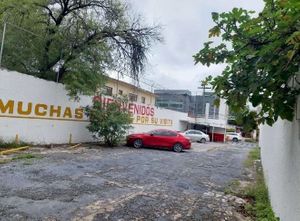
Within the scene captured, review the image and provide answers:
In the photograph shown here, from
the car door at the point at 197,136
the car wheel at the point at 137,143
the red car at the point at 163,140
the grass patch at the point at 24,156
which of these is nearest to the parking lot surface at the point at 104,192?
the grass patch at the point at 24,156

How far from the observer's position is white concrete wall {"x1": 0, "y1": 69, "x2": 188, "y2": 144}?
1299cm

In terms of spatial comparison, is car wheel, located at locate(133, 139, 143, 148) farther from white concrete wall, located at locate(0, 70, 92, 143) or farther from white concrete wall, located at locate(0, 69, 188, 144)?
white concrete wall, located at locate(0, 70, 92, 143)

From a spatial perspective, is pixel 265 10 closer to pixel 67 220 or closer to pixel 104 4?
pixel 67 220

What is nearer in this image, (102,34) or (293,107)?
(293,107)


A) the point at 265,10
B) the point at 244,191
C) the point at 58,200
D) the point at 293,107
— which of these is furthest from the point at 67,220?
the point at 244,191

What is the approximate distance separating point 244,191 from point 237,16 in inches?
245

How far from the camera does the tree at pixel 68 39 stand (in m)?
15.4

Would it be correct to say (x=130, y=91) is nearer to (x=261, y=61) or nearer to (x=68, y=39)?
(x=68, y=39)

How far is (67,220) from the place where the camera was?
5148 mm

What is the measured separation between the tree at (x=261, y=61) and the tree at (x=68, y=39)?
12.4m

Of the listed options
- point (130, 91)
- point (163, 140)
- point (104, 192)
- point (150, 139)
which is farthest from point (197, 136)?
point (104, 192)

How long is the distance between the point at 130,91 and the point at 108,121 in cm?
1138

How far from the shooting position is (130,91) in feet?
93.7

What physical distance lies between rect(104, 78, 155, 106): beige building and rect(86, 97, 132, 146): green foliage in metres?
3.68
